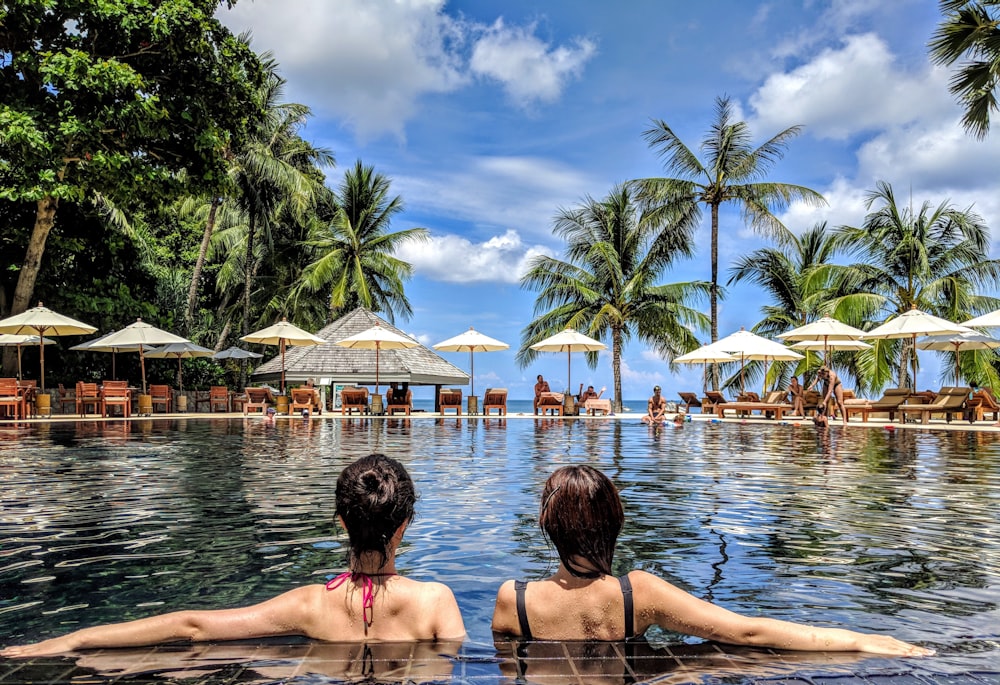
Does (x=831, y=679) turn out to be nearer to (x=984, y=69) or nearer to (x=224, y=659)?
(x=224, y=659)

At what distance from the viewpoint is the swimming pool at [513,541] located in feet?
10.4

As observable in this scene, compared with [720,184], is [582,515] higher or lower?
lower

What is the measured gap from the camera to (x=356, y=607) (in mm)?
2904

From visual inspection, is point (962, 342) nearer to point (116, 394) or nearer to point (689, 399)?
point (689, 399)

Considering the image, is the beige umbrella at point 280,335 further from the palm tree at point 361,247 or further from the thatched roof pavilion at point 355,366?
the palm tree at point 361,247

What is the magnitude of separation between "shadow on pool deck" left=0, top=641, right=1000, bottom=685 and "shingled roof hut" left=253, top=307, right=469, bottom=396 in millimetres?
23941

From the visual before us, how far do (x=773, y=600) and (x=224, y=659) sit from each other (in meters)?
2.68

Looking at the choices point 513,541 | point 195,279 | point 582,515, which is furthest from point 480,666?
point 195,279

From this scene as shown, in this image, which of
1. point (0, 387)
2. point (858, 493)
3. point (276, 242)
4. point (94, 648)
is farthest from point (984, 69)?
point (276, 242)

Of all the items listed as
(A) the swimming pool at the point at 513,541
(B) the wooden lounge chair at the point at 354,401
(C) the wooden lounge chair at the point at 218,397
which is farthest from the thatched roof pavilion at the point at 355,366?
(A) the swimming pool at the point at 513,541

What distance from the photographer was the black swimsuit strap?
2.94 meters

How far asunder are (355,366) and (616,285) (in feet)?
38.0

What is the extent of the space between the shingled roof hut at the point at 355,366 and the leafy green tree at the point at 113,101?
7773mm

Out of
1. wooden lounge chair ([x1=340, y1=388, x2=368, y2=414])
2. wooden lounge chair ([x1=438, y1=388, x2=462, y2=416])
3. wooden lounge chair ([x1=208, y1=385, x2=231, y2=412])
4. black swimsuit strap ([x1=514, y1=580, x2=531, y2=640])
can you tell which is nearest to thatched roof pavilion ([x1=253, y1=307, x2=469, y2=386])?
wooden lounge chair ([x1=438, y1=388, x2=462, y2=416])
